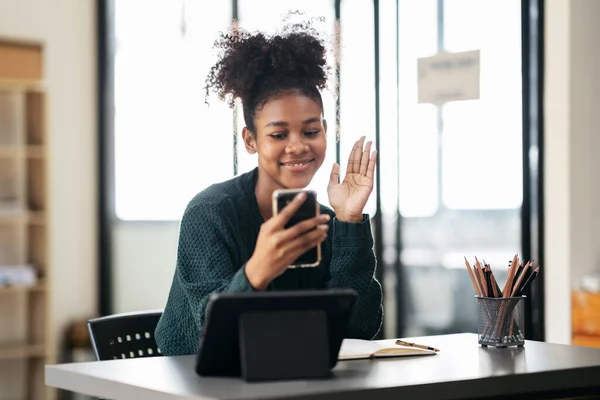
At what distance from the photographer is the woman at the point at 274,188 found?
201 cm

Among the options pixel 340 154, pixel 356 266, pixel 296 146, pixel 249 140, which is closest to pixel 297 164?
pixel 296 146

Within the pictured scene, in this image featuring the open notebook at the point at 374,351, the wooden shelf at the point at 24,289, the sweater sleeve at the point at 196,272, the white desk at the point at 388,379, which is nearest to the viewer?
the white desk at the point at 388,379

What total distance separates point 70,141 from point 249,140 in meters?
3.57

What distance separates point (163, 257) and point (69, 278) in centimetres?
56

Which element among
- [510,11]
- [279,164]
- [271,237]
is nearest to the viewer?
[271,237]

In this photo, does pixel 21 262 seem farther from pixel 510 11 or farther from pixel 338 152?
pixel 510 11

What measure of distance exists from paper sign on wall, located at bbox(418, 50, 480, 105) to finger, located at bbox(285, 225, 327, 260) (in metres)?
2.20

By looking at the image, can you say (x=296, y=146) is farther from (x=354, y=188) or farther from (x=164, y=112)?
(x=164, y=112)

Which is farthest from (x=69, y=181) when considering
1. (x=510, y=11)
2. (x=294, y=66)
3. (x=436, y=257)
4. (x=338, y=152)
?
(x=294, y=66)

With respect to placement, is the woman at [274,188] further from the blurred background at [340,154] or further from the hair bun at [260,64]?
the blurred background at [340,154]

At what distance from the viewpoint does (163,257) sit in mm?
5672

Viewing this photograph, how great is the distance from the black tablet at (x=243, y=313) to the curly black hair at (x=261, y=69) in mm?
714

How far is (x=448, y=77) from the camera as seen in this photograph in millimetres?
4059

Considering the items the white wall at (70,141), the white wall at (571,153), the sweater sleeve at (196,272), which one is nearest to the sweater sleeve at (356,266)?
the sweater sleeve at (196,272)
